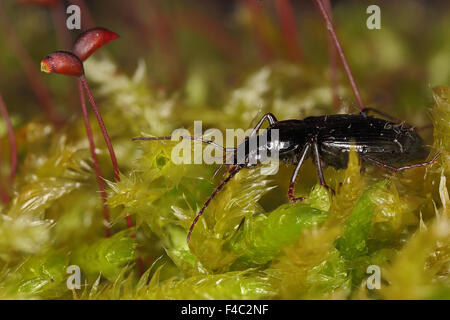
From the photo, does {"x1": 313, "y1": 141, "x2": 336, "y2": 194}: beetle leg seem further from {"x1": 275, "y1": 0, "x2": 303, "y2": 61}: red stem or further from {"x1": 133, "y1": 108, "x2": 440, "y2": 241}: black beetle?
{"x1": 275, "y1": 0, "x2": 303, "y2": 61}: red stem

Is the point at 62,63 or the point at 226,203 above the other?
the point at 62,63

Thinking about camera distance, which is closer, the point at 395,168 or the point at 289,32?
the point at 395,168

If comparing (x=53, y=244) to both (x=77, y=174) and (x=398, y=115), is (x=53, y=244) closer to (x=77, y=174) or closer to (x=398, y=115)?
A: (x=77, y=174)

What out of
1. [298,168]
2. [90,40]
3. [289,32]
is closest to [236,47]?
[289,32]

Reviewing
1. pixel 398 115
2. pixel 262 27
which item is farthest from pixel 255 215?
pixel 262 27

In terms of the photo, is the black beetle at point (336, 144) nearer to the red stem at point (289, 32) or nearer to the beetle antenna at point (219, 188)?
the beetle antenna at point (219, 188)

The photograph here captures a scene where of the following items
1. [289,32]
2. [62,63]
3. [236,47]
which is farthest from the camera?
[236,47]

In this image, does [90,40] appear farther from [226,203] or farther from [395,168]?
[395,168]

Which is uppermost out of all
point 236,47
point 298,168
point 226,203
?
point 236,47
